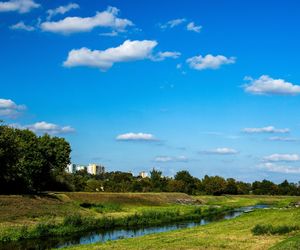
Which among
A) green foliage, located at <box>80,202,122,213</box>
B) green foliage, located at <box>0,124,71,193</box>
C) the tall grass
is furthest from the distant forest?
the tall grass

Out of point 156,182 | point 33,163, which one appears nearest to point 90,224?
point 33,163

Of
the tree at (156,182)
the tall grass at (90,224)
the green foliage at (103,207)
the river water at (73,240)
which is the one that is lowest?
the river water at (73,240)

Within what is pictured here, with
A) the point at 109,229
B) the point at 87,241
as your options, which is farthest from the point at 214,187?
the point at 87,241

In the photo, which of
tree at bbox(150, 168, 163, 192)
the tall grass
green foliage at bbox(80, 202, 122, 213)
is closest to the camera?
the tall grass

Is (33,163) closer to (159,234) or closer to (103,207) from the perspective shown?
(103,207)

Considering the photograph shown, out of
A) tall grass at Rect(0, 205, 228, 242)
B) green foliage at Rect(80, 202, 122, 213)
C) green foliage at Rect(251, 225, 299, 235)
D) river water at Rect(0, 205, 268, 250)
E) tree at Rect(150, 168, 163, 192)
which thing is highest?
tree at Rect(150, 168, 163, 192)

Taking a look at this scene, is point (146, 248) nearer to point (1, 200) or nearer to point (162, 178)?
point (1, 200)

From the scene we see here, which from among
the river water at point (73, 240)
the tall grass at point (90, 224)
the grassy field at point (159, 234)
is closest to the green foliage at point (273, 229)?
the grassy field at point (159, 234)

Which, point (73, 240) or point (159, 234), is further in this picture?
point (73, 240)

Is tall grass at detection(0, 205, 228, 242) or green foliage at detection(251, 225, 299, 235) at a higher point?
green foliage at detection(251, 225, 299, 235)

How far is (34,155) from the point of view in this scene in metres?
106

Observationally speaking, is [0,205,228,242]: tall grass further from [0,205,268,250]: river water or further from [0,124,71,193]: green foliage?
[0,124,71,193]: green foliage

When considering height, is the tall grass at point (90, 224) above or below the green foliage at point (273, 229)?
below

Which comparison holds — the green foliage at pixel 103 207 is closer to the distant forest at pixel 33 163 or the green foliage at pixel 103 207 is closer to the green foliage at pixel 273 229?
the distant forest at pixel 33 163
